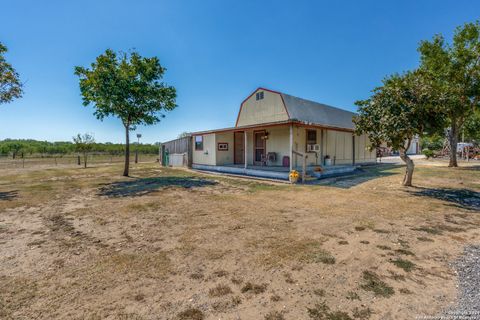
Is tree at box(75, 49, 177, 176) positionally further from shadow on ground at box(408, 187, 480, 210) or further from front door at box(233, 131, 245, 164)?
shadow on ground at box(408, 187, 480, 210)

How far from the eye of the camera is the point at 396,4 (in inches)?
414

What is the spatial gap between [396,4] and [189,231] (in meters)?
13.9

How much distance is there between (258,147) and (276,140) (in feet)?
4.97

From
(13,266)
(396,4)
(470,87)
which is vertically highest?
(396,4)

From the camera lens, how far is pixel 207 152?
1505 centimetres

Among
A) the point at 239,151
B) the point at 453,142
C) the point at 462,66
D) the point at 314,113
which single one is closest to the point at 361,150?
the point at 314,113

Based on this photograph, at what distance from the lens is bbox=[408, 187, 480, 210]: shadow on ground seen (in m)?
5.91

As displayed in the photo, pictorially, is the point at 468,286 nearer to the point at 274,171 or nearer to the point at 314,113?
the point at 274,171

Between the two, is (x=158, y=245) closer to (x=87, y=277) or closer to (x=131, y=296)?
(x=87, y=277)

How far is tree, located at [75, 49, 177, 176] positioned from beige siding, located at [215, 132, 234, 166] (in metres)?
3.53

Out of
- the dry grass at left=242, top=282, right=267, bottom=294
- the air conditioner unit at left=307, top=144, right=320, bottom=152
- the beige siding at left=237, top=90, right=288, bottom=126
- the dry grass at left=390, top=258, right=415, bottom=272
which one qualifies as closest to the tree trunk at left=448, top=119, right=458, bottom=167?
the air conditioner unit at left=307, top=144, right=320, bottom=152

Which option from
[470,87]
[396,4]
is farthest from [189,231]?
[470,87]

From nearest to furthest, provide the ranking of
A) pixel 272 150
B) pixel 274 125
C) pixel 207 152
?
pixel 274 125 < pixel 272 150 < pixel 207 152

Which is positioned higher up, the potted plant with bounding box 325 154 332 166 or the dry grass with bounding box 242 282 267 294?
the potted plant with bounding box 325 154 332 166
